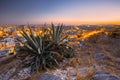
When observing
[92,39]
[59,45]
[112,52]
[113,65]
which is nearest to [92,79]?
[113,65]

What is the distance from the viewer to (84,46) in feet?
39.0

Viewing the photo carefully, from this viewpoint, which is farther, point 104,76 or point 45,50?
point 45,50

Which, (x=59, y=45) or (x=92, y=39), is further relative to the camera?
(x=92, y=39)

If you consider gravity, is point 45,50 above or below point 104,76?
above

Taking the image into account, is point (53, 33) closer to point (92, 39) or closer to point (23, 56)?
point (23, 56)

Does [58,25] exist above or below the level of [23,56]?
above

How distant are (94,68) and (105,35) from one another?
6.46 metres

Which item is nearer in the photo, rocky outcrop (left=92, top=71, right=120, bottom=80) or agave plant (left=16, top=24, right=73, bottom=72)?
→ rocky outcrop (left=92, top=71, right=120, bottom=80)

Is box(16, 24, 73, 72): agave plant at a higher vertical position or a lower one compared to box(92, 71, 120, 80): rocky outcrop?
higher

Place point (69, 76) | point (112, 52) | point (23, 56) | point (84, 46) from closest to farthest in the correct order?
point (69, 76), point (23, 56), point (112, 52), point (84, 46)

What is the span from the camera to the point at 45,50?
324 inches

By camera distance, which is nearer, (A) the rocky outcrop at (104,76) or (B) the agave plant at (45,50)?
(A) the rocky outcrop at (104,76)

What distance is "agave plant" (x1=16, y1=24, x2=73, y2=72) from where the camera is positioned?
7738 mm

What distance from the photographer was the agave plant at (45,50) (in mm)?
7738
